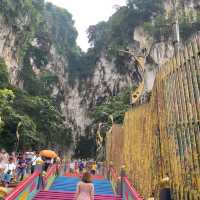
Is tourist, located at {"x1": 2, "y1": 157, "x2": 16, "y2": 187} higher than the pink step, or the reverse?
tourist, located at {"x1": 2, "y1": 157, "x2": 16, "y2": 187}

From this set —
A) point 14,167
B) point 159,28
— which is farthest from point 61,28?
point 14,167

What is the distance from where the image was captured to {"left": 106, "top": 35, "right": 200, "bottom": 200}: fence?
419cm

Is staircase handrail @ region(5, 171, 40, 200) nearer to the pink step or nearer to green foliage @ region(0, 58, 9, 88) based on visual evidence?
the pink step

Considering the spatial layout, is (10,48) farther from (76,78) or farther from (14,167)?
(14,167)

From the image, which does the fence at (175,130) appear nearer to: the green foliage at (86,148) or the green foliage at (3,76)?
the green foliage at (3,76)

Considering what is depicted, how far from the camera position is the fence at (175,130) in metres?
4.19

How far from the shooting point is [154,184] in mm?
5699

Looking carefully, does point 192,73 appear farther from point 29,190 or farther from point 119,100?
point 119,100

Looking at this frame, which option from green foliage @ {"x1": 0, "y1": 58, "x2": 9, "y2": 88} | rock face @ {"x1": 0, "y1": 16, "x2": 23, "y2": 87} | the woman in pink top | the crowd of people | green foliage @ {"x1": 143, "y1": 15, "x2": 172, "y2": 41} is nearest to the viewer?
the woman in pink top

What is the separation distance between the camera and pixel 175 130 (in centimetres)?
478

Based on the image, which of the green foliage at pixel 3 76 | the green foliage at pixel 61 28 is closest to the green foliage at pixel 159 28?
the green foliage at pixel 61 28

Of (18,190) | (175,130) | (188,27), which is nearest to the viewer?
(175,130)

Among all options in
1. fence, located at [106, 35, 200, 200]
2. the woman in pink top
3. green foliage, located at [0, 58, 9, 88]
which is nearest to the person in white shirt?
fence, located at [106, 35, 200, 200]

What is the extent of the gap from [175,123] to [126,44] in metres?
29.1
